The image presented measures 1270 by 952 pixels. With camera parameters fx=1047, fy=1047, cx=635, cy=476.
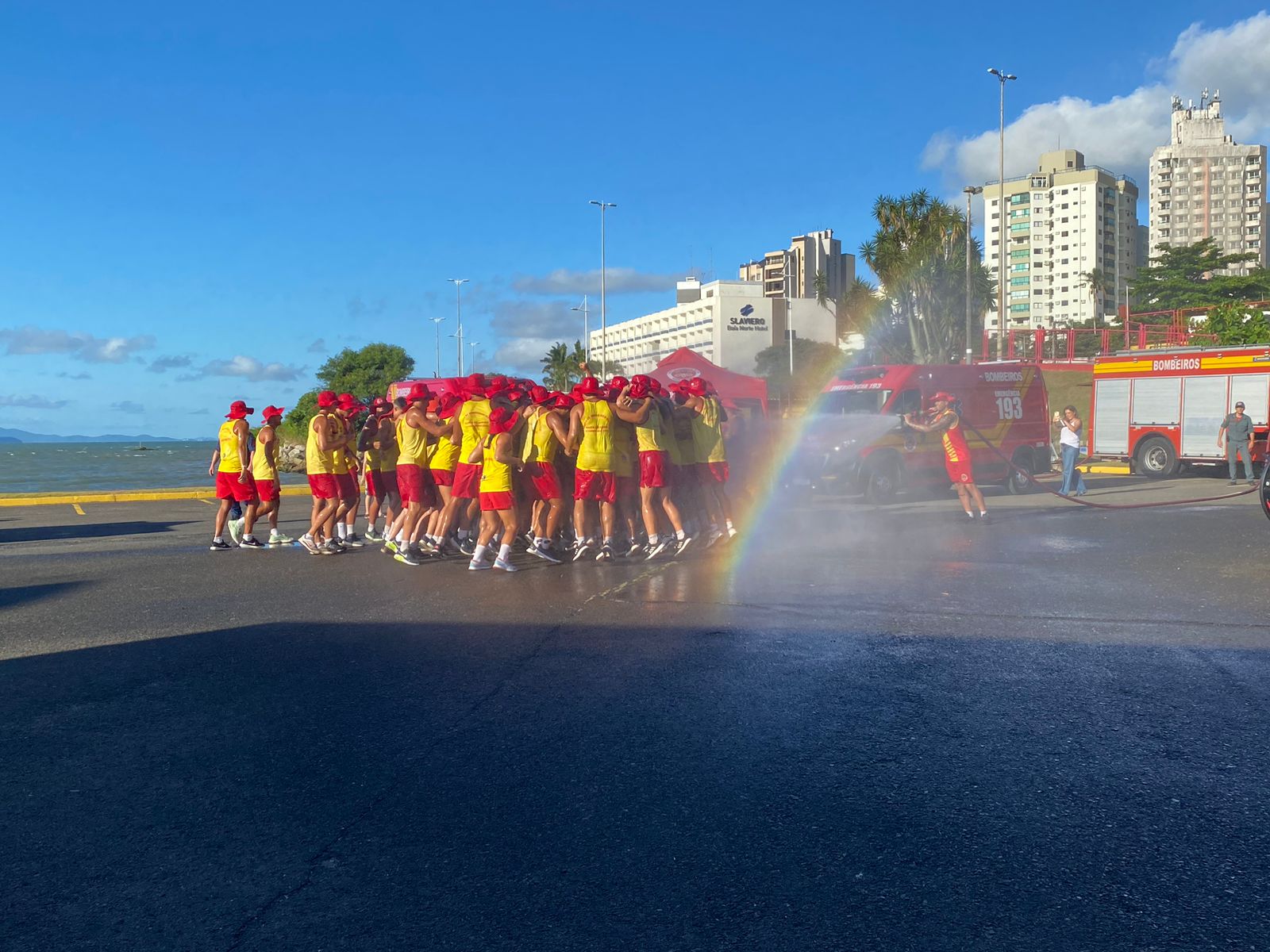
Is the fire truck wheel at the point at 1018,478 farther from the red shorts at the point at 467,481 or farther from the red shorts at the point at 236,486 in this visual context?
the red shorts at the point at 236,486

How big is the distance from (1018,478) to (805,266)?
394ft

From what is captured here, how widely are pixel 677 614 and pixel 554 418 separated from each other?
3.59 m

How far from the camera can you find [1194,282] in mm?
68188

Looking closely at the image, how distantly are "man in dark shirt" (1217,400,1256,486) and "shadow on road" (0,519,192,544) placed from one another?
1968 cm

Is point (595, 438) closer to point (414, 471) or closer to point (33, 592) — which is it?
point (414, 471)

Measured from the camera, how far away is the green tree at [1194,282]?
62.2 meters

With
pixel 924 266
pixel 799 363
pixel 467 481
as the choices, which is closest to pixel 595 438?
pixel 467 481

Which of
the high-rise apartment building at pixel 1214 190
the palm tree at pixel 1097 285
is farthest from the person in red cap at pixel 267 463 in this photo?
the high-rise apartment building at pixel 1214 190

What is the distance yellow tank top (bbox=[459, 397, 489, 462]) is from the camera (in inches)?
405

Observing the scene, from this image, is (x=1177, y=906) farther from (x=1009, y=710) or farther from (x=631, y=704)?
(x=631, y=704)

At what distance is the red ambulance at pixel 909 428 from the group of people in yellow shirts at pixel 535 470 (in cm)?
547

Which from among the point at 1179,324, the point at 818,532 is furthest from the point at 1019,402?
the point at 1179,324

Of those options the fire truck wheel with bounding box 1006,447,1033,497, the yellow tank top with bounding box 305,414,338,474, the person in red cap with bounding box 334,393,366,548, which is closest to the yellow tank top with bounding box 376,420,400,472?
the person in red cap with bounding box 334,393,366,548

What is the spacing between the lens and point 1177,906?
2.96m
